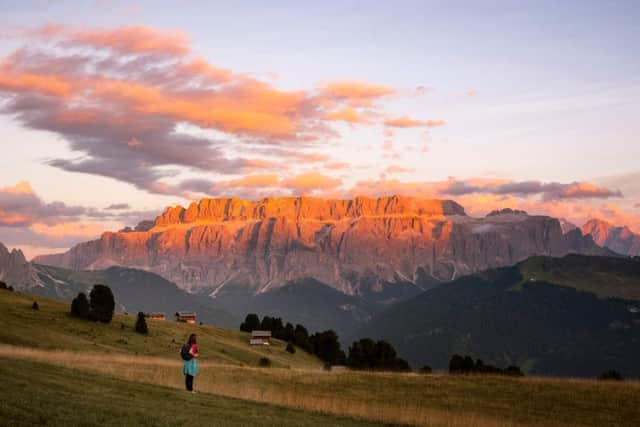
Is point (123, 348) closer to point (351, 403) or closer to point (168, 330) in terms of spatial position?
point (168, 330)

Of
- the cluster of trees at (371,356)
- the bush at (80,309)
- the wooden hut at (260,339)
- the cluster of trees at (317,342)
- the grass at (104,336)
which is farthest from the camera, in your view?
the cluster of trees at (317,342)

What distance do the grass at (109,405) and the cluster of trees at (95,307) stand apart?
81288 millimetres

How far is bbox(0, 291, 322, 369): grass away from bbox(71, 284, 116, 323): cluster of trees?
5.70 feet

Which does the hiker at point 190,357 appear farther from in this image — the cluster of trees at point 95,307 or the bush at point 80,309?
the bush at point 80,309

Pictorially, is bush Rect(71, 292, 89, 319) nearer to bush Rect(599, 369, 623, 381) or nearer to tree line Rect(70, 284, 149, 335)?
tree line Rect(70, 284, 149, 335)

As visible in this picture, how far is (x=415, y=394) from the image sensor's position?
57.3 m

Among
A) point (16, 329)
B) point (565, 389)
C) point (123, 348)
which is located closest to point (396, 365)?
point (123, 348)

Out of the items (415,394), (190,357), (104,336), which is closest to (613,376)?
(415,394)

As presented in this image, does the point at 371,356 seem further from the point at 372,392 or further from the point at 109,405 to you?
the point at 109,405

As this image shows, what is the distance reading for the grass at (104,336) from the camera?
89.4 m

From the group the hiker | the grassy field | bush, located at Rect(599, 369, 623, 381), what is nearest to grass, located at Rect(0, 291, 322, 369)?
the grassy field

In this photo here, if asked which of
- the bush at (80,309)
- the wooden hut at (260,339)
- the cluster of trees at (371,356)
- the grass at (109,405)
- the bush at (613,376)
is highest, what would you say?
the grass at (109,405)

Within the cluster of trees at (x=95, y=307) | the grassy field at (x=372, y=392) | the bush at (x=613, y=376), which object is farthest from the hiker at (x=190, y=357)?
the cluster of trees at (x=95, y=307)

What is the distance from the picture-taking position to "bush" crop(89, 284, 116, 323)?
121 m
